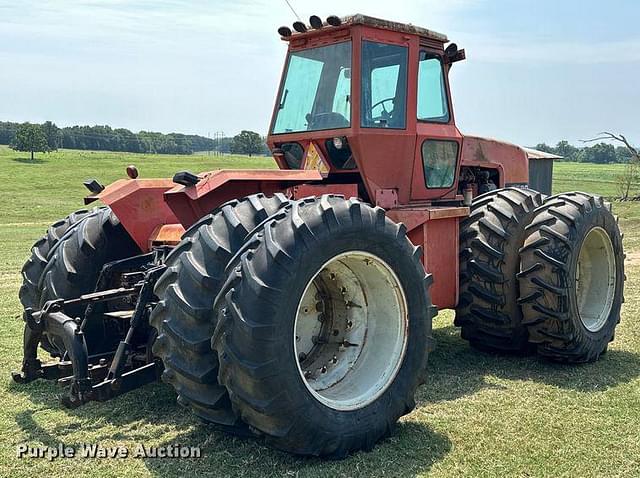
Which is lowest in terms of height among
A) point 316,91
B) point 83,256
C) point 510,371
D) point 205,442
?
point 510,371

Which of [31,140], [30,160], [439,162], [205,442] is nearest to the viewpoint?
[205,442]

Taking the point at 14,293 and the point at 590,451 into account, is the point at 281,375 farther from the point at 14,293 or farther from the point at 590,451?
the point at 14,293

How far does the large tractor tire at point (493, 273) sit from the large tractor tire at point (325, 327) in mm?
1636

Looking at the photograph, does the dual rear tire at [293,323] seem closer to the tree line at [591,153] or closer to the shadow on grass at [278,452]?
the shadow on grass at [278,452]

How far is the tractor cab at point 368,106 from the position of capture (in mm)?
5738

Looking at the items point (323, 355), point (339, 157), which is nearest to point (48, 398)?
point (323, 355)

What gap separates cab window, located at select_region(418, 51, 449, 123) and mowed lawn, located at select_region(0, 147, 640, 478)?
2293mm

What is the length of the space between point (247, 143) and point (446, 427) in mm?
68008

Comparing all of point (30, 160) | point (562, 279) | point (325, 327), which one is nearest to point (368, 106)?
point (325, 327)

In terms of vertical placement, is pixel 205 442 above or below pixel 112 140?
below

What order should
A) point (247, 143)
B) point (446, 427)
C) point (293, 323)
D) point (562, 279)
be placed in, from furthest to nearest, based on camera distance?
point (247, 143) → point (562, 279) → point (446, 427) → point (293, 323)

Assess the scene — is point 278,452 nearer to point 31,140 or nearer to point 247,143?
point 31,140

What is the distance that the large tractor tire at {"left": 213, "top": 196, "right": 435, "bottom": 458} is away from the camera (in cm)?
371

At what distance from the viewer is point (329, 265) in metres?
4.65
